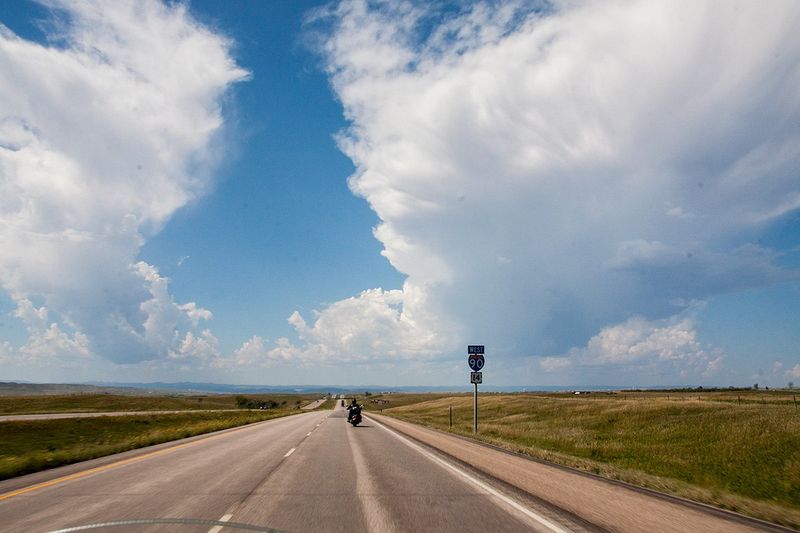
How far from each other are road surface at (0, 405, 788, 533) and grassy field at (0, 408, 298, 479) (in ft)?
4.28

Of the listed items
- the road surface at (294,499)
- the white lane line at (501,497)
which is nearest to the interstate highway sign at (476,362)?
the white lane line at (501,497)

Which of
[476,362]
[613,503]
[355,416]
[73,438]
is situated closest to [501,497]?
[613,503]

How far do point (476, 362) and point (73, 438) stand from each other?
32.1m

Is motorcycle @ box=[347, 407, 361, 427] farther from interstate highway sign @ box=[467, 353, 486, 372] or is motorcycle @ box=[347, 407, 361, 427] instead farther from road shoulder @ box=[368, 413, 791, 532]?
road shoulder @ box=[368, 413, 791, 532]

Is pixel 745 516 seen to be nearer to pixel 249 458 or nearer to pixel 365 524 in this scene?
pixel 365 524

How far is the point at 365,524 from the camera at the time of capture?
6.54 m

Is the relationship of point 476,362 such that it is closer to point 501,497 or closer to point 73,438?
point 501,497

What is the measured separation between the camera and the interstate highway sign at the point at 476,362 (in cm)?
2838

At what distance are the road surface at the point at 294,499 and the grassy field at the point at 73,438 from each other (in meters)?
1.31

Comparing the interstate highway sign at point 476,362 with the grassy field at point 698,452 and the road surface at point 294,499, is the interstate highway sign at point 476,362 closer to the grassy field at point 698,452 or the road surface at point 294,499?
the grassy field at point 698,452

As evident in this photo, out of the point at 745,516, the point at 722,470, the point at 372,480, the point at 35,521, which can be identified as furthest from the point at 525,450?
the point at 35,521

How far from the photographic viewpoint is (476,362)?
93.8 feet

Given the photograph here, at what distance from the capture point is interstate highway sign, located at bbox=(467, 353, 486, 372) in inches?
1117

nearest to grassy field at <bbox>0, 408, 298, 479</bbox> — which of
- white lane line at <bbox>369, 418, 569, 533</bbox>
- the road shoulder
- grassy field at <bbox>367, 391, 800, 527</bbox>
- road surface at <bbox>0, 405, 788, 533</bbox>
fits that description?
road surface at <bbox>0, 405, 788, 533</bbox>
